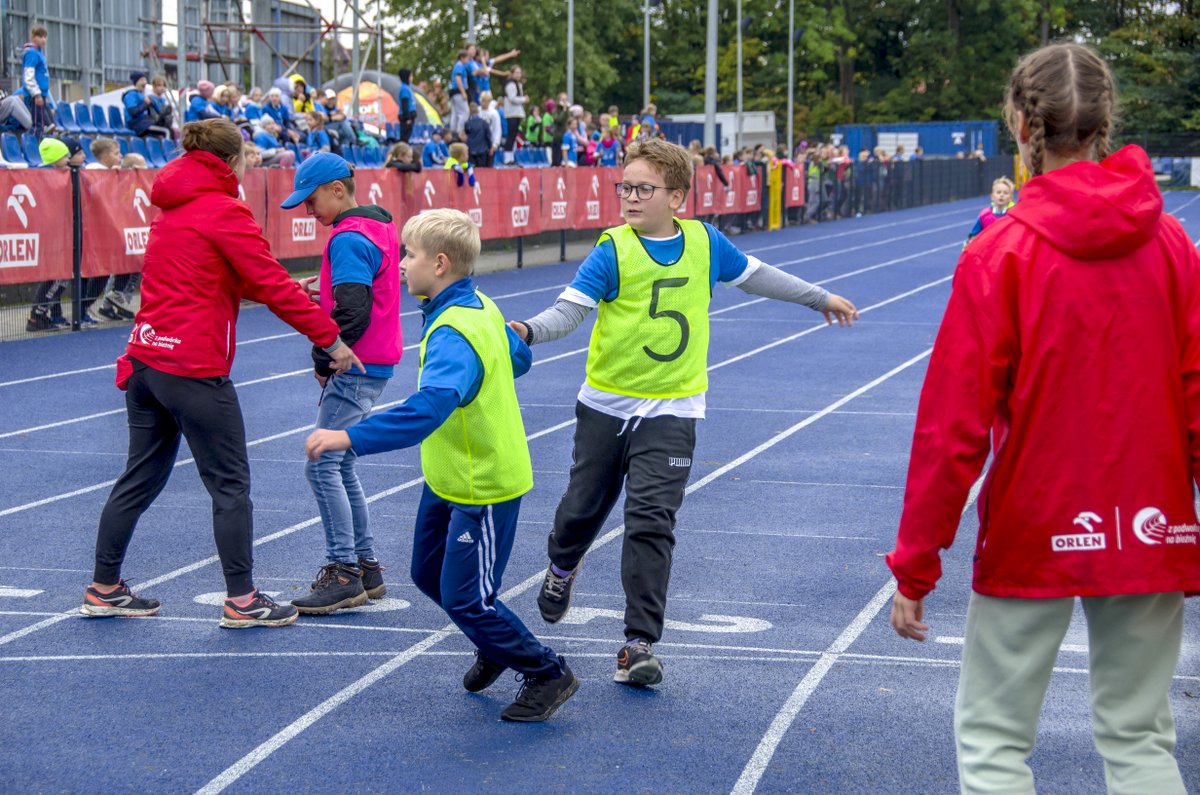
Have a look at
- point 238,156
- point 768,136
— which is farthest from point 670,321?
point 768,136

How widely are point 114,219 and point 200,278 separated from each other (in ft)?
36.4

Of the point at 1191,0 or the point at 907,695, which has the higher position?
the point at 1191,0

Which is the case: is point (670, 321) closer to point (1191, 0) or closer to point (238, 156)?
point (238, 156)

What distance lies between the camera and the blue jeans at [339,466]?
6344mm

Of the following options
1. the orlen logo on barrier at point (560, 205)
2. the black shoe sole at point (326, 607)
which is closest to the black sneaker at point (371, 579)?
the black shoe sole at point (326, 607)

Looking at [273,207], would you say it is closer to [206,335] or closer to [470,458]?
[206,335]

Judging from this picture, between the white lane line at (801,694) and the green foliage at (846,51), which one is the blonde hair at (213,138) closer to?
the white lane line at (801,694)

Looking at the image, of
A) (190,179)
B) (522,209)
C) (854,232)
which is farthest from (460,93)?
(190,179)

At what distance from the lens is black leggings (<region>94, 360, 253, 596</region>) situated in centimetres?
595

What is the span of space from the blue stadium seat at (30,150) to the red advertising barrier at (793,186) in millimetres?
23473

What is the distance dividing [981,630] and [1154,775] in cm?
44

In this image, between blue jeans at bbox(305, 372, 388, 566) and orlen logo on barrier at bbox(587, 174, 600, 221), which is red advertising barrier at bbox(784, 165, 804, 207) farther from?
blue jeans at bbox(305, 372, 388, 566)

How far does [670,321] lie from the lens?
553 cm

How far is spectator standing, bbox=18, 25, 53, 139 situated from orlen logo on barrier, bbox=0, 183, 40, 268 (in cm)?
647
